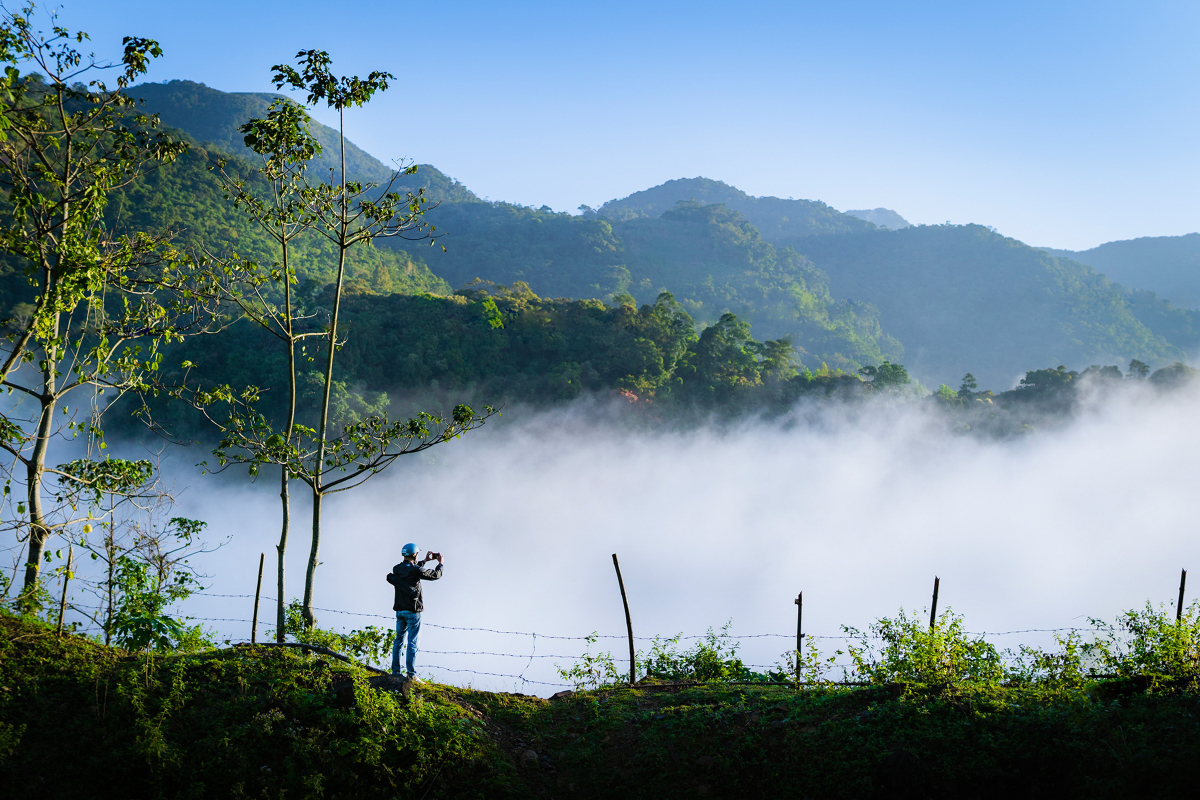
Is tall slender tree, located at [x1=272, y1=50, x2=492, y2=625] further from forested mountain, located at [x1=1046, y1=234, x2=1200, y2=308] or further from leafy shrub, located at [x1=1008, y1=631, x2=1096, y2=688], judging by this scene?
forested mountain, located at [x1=1046, y1=234, x2=1200, y2=308]

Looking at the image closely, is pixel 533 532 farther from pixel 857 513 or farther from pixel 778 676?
pixel 778 676

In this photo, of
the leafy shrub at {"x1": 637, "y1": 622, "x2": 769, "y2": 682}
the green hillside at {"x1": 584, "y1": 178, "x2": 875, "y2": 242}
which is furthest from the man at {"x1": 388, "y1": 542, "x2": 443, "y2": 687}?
the green hillside at {"x1": 584, "y1": 178, "x2": 875, "y2": 242}

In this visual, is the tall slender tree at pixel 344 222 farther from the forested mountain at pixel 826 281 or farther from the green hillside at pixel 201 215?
the forested mountain at pixel 826 281

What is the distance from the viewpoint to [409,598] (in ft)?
22.6

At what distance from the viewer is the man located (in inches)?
270

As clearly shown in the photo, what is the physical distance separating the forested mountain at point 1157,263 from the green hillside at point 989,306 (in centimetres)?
2258

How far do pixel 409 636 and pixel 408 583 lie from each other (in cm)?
61

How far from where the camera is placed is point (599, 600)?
3831cm

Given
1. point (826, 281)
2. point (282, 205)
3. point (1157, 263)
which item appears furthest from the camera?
point (1157, 263)

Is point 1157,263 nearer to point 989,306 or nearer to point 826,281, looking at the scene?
point 989,306

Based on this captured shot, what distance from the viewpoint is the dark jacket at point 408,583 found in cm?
685

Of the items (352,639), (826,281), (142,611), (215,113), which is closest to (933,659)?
(352,639)

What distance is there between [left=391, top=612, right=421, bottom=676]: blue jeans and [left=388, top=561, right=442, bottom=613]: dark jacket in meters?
0.08

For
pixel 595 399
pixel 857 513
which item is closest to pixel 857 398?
pixel 857 513
